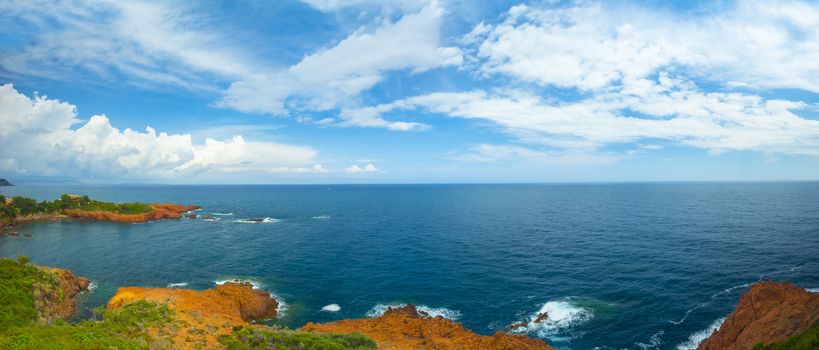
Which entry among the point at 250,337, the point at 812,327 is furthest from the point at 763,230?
the point at 250,337

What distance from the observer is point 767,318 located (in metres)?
34.3

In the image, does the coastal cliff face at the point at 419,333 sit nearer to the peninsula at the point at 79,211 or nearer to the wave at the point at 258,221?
the wave at the point at 258,221

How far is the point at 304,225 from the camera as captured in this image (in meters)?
→ 126

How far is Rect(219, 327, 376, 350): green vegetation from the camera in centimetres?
3403

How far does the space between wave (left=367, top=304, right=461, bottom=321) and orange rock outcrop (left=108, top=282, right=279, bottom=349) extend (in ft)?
44.4

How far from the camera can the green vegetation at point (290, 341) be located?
34.0 meters

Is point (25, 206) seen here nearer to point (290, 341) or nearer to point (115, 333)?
point (115, 333)

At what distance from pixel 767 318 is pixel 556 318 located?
19.6m

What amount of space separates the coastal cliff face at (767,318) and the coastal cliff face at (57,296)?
70.6m

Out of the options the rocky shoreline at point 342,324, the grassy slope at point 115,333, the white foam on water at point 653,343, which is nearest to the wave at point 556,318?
the rocky shoreline at point 342,324

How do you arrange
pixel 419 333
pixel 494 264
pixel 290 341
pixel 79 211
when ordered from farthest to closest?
1. pixel 79 211
2. pixel 494 264
3. pixel 419 333
4. pixel 290 341

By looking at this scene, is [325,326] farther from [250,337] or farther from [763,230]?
[763,230]

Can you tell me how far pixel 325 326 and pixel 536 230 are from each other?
255 ft

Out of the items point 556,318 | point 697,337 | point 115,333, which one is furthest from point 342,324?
point 697,337
